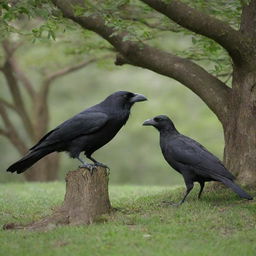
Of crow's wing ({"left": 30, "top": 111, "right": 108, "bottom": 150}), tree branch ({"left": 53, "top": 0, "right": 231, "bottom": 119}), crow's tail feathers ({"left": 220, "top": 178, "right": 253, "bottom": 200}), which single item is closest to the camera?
crow's tail feathers ({"left": 220, "top": 178, "right": 253, "bottom": 200})

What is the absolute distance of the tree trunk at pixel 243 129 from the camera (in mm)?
10531

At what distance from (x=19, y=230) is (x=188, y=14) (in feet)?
14.4

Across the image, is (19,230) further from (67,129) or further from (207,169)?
(207,169)

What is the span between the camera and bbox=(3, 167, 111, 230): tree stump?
874 cm

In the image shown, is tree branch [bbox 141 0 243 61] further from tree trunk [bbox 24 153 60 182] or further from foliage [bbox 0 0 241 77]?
tree trunk [bbox 24 153 60 182]

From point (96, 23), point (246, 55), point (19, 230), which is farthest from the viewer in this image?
point (96, 23)

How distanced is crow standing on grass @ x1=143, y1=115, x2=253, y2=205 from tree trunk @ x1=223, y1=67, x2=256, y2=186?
96 cm

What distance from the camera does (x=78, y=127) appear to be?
9422 millimetres

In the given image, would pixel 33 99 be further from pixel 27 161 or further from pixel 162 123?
pixel 27 161

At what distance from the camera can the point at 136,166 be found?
31594 mm

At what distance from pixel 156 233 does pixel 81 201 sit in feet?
4.90

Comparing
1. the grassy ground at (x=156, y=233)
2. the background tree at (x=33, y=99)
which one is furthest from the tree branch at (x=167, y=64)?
the background tree at (x=33, y=99)

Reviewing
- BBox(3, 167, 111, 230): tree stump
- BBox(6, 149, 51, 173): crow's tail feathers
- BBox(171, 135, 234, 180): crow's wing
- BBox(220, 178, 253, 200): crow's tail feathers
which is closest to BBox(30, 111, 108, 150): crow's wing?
BBox(6, 149, 51, 173): crow's tail feathers

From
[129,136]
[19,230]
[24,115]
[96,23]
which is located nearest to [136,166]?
[129,136]
